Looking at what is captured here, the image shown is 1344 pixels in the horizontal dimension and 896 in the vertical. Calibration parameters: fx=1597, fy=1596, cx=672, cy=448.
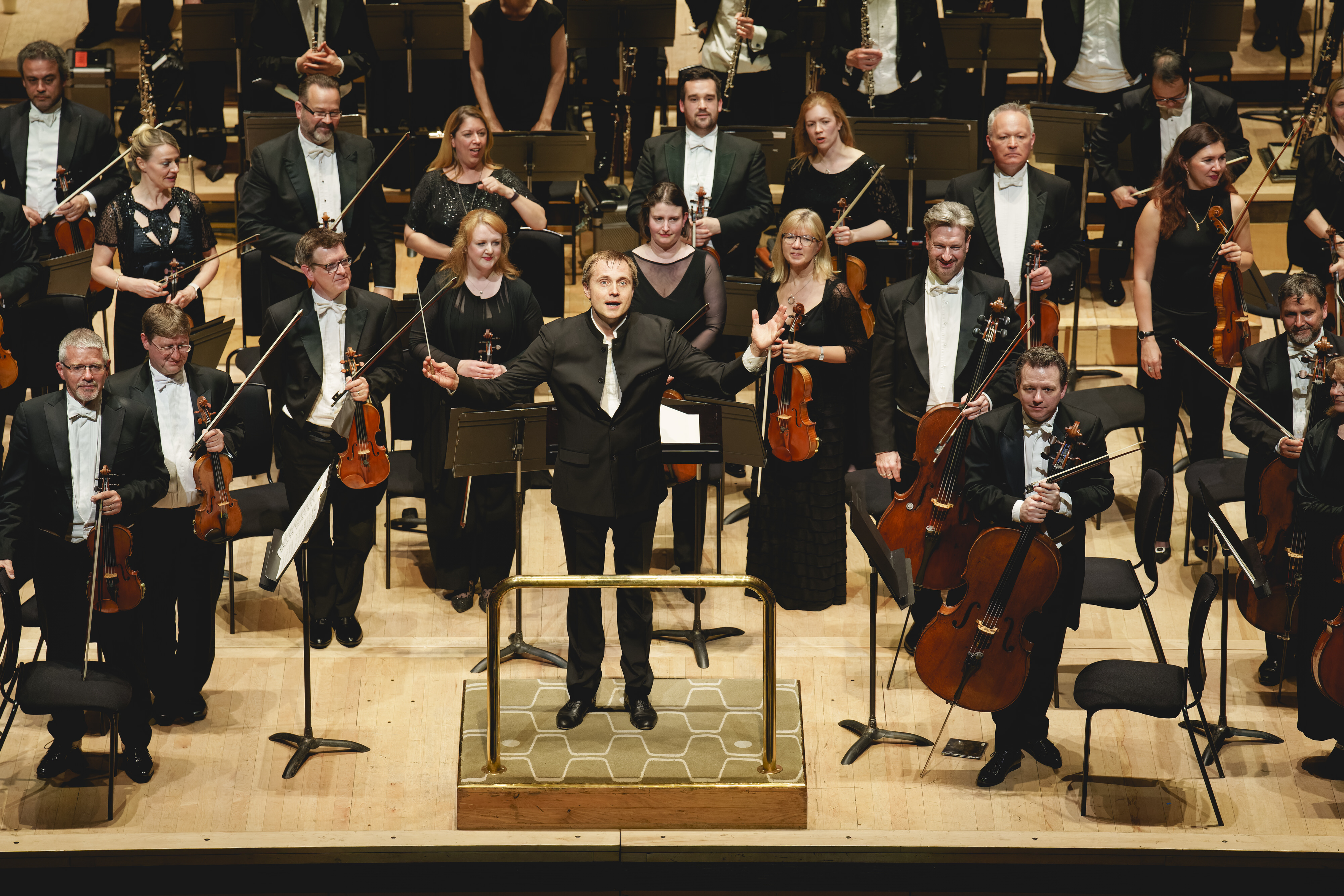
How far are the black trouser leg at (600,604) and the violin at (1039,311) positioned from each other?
4.88ft

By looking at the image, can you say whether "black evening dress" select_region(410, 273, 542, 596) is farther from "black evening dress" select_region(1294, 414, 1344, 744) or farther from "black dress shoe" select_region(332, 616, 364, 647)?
"black evening dress" select_region(1294, 414, 1344, 744)

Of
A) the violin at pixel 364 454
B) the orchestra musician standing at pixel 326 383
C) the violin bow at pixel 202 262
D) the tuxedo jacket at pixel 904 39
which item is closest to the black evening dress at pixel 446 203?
the orchestra musician standing at pixel 326 383

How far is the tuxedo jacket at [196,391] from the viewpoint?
453 cm

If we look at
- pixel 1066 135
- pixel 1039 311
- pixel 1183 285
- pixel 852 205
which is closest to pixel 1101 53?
pixel 1066 135

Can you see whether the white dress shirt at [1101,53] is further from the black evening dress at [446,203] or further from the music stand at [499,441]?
the music stand at [499,441]

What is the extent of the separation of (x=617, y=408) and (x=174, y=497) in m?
1.33

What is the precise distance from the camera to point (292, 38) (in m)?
6.82

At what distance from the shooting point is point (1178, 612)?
5.42m

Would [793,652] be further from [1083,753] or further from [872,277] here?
[872,277]

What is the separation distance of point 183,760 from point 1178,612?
325cm

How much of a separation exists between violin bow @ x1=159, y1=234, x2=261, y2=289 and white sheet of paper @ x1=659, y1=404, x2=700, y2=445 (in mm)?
1835

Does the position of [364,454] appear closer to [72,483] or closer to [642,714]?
[72,483]

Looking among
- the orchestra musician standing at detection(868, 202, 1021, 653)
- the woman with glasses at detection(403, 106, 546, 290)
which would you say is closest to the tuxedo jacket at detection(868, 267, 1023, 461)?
the orchestra musician standing at detection(868, 202, 1021, 653)

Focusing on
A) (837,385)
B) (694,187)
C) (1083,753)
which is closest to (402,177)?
(694,187)
